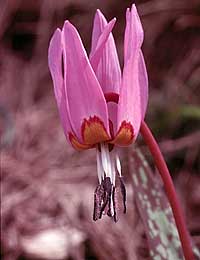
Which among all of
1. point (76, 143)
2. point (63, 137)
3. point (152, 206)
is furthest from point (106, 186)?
point (63, 137)

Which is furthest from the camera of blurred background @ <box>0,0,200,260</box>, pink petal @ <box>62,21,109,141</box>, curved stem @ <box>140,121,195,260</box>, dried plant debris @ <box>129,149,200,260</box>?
blurred background @ <box>0,0,200,260</box>

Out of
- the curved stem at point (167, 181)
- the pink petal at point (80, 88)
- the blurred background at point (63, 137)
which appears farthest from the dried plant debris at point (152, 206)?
the pink petal at point (80, 88)

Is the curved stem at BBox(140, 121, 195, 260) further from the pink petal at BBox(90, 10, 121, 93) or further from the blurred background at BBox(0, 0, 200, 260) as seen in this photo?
the blurred background at BBox(0, 0, 200, 260)

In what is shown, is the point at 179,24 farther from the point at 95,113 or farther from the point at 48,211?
the point at 95,113

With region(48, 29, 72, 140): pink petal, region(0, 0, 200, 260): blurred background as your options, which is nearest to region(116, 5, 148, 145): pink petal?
region(48, 29, 72, 140): pink petal

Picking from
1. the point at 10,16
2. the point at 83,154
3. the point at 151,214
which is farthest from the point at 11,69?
the point at 151,214
